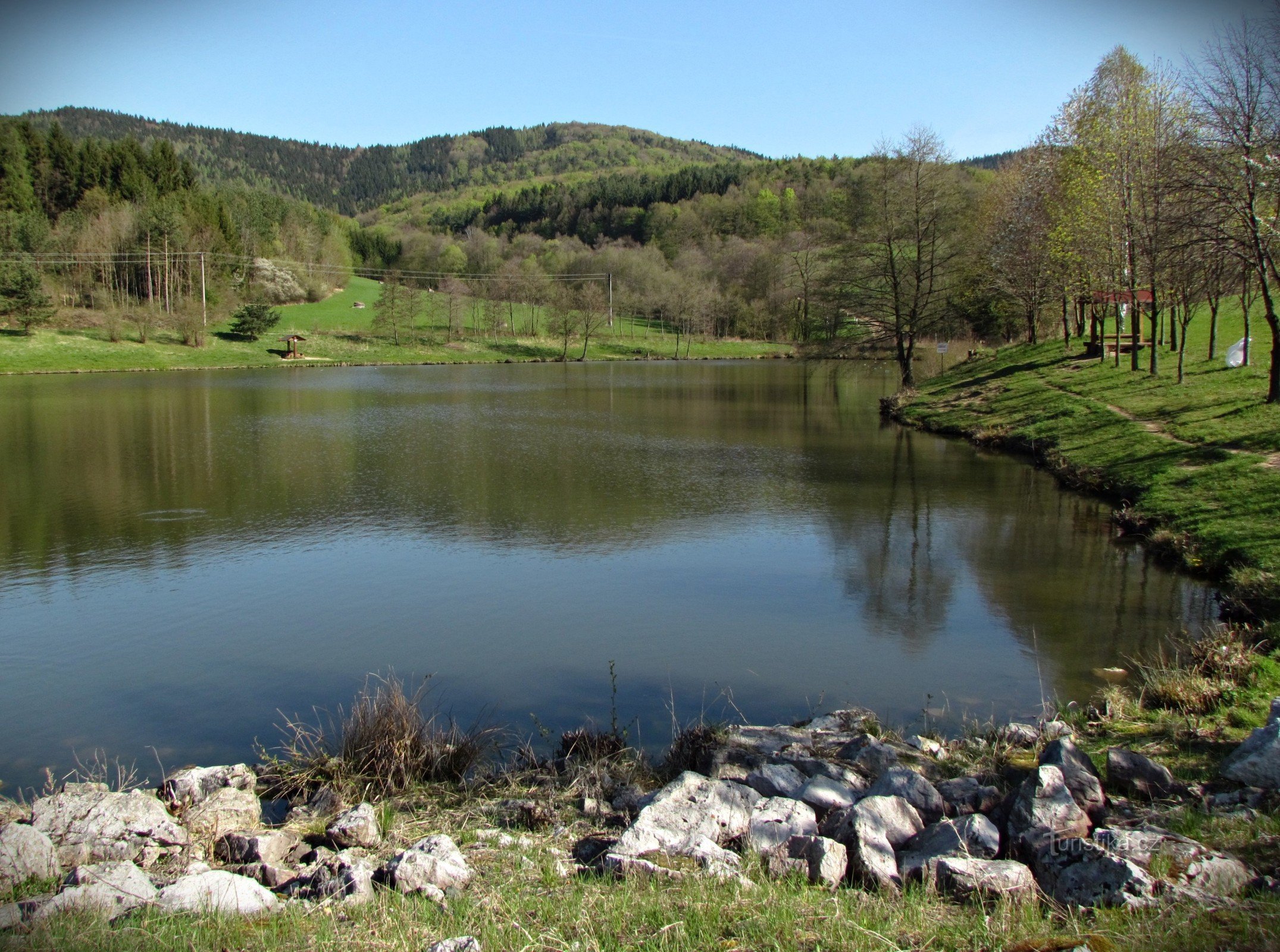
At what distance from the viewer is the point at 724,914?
440cm

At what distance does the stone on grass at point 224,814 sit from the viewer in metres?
6.26

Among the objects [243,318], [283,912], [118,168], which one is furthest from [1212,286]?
[118,168]

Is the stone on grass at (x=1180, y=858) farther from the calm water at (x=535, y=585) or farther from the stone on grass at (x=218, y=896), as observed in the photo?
the stone on grass at (x=218, y=896)

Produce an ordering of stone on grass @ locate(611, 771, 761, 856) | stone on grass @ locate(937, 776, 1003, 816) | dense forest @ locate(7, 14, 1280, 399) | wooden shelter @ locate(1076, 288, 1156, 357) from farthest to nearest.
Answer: wooden shelter @ locate(1076, 288, 1156, 357), dense forest @ locate(7, 14, 1280, 399), stone on grass @ locate(937, 776, 1003, 816), stone on grass @ locate(611, 771, 761, 856)

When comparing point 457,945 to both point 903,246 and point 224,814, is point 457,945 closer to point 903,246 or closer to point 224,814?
point 224,814

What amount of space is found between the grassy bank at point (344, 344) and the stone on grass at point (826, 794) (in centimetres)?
6689

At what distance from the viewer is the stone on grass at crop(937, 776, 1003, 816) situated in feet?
19.7

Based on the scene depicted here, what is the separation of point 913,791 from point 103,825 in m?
5.46

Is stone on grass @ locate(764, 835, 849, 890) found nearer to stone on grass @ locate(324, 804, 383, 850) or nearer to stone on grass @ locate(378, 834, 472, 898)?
stone on grass @ locate(378, 834, 472, 898)

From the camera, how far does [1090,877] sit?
4582 millimetres

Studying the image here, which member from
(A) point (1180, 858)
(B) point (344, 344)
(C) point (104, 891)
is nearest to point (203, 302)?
(B) point (344, 344)

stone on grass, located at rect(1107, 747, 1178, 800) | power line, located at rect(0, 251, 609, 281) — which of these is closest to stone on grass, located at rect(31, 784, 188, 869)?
stone on grass, located at rect(1107, 747, 1178, 800)

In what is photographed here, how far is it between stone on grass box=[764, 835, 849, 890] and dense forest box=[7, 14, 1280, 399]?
59.2ft

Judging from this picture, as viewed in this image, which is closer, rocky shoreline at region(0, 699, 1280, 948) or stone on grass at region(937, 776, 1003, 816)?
rocky shoreline at region(0, 699, 1280, 948)
